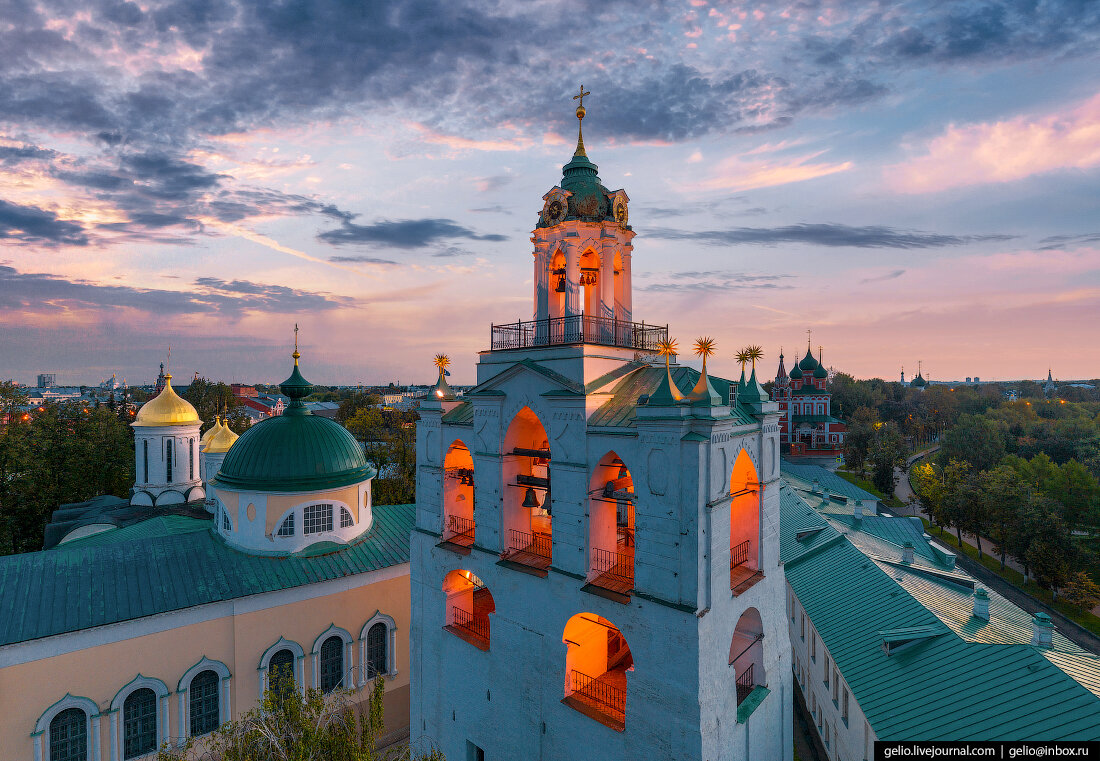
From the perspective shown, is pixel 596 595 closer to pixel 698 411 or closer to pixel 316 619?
pixel 698 411

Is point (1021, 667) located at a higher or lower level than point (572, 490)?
lower

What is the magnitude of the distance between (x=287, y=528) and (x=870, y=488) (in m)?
70.0

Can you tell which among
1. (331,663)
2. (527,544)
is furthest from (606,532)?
(331,663)

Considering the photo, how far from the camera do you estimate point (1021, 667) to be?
13.4 metres

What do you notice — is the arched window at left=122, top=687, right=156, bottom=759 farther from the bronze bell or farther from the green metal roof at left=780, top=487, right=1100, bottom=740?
the green metal roof at left=780, top=487, right=1100, bottom=740

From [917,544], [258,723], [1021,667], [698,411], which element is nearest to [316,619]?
[258,723]

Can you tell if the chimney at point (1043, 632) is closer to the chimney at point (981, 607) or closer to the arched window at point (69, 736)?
the chimney at point (981, 607)

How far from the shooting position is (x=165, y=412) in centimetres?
3269

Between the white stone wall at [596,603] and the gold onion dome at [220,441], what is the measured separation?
2412 cm

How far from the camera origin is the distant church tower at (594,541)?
1178cm

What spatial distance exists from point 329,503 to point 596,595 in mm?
13648

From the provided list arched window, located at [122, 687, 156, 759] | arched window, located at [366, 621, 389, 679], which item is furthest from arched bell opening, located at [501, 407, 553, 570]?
arched window, located at [122, 687, 156, 759]

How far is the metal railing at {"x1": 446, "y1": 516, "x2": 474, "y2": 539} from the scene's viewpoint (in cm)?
1738

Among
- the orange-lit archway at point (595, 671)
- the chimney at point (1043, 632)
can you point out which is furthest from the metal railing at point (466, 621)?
the chimney at point (1043, 632)
